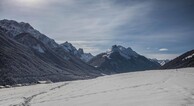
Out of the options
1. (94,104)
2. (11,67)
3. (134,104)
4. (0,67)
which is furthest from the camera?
(11,67)

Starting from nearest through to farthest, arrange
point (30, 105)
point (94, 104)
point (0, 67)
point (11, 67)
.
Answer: point (94, 104)
point (30, 105)
point (0, 67)
point (11, 67)

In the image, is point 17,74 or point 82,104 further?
point 17,74

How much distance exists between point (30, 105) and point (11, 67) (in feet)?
621

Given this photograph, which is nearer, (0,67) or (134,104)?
(134,104)

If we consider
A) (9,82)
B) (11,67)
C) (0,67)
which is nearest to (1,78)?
(9,82)

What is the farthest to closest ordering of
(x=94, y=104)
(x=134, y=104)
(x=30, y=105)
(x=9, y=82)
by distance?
(x=9, y=82) → (x=30, y=105) → (x=94, y=104) → (x=134, y=104)

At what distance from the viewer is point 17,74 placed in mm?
188625

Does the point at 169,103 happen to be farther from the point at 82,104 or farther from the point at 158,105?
the point at 82,104

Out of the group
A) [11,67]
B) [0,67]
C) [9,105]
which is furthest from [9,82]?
[9,105]

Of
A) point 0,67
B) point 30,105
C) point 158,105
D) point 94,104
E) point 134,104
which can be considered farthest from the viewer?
point 0,67

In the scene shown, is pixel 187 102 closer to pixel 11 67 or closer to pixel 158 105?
pixel 158 105

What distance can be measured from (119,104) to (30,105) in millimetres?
7624

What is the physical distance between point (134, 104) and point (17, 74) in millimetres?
185946

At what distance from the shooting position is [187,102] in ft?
41.8
